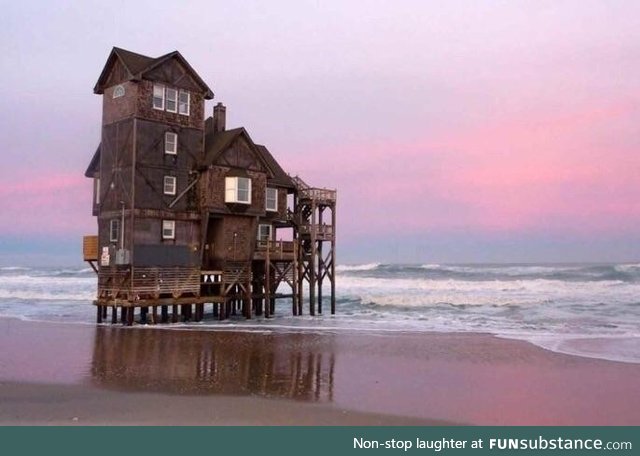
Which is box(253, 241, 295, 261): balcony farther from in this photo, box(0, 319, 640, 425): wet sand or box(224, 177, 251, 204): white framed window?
box(0, 319, 640, 425): wet sand

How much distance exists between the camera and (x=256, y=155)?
1350 inches

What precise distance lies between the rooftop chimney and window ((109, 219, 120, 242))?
873 centimetres

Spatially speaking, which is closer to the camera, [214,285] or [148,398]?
[148,398]

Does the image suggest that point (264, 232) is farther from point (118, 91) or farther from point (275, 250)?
point (118, 91)

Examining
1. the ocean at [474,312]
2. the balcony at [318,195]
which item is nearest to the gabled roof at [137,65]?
the balcony at [318,195]

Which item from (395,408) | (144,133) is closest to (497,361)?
(395,408)

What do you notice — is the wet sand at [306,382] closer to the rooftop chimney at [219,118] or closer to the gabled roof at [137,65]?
the gabled roof at [137,65]

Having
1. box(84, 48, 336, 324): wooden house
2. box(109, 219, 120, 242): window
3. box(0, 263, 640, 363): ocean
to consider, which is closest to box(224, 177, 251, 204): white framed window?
box(84, 48, 336, 324): wooden house

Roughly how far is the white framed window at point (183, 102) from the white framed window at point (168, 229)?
5379 mm

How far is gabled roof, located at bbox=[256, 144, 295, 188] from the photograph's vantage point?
36.9 m

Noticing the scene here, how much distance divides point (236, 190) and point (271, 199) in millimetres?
4266

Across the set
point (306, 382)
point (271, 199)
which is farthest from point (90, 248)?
point (306, 382)

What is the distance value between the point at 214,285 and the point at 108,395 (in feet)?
61.4
